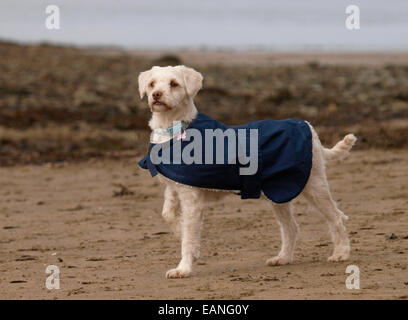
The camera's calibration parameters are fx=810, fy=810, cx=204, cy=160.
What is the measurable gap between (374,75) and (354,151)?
22.4 m

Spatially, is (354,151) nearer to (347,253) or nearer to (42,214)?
(42,214)

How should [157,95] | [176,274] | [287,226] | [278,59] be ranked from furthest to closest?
[278,59] < [287,226] < [176,274] < [157,95]

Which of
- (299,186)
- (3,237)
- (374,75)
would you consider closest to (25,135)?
(3,237)

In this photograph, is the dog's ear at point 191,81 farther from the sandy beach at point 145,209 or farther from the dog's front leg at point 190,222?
the sandy beach at point 145,209

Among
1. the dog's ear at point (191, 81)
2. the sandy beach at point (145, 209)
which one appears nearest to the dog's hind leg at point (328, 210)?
the sandy beach at point (145, 209)

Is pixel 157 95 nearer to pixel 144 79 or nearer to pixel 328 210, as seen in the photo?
pixel 144 79

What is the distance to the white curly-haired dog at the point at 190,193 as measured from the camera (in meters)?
7.50

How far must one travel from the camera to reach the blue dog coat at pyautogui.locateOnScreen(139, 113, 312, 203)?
24.8 ft

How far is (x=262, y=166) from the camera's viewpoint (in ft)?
25.2

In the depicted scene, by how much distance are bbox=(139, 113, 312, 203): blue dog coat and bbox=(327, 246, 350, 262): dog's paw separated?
76cm

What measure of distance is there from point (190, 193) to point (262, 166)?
2.39 ft

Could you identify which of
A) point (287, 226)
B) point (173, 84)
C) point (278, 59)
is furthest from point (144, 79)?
point (278, 59)

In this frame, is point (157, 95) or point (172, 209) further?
point (172, 209)

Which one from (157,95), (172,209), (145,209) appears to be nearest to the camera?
(157,95)
